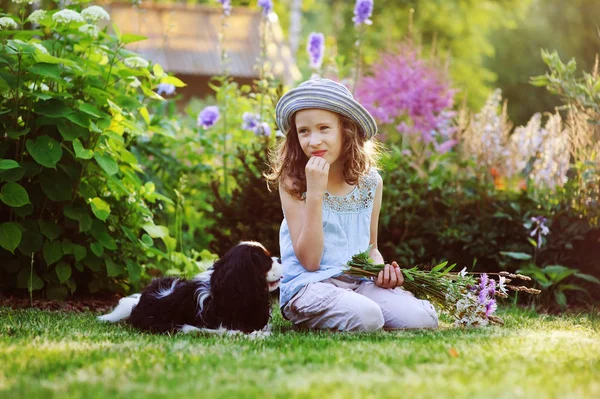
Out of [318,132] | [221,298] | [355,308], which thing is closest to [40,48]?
[318,132]

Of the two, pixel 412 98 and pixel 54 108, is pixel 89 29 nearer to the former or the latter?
pixel 54 108

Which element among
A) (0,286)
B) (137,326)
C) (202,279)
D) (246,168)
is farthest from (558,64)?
(0,286)

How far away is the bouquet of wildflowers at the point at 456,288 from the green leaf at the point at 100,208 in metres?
1.57

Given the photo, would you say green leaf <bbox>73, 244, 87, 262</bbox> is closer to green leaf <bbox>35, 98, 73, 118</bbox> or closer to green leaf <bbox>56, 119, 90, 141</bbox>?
green leaf <bbox>56, 119, 90, 141</bbox>

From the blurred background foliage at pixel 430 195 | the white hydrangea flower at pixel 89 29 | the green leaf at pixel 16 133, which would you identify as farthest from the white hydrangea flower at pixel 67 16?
the green leaf at pixel 16 133

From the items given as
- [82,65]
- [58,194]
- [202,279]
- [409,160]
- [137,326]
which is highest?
[82,65]

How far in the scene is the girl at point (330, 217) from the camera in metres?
3.64

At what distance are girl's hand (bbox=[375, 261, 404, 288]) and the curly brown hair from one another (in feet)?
1.83

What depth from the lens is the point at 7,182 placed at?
4148 mm

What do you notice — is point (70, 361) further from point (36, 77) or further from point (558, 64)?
point (558, 64)

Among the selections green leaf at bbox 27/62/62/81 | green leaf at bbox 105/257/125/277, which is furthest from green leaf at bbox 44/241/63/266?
green leaf at bbox 27/62/62/81

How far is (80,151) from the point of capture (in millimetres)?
4168

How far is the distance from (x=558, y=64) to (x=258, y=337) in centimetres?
305

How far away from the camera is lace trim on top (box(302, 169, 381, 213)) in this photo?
12.9ft
